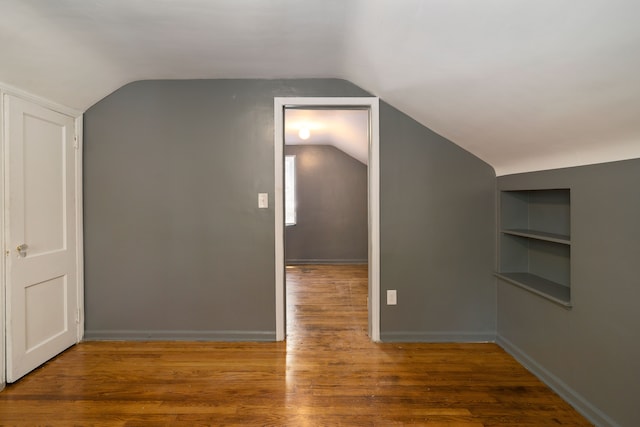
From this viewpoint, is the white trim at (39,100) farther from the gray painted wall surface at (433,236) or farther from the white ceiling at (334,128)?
the gray painted wall surface at (433,236)

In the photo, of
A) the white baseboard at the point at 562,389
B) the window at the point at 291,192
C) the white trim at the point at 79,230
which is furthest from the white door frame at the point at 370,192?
the window at the point at 291,192

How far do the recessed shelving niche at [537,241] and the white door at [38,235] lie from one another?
324 cm

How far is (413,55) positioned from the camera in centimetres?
195

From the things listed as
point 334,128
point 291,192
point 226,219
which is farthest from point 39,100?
point 291,192

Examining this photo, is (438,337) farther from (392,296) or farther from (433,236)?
(433,236)

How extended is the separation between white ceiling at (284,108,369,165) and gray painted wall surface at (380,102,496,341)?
1059 mm

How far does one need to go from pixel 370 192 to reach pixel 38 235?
2342mm

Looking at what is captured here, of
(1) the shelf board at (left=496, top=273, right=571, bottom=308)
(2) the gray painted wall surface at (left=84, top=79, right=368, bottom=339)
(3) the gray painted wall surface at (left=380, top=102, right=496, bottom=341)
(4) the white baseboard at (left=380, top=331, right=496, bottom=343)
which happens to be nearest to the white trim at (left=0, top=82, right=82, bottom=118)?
(2) the gray painted wall surface at (left=84, top=79, right=368, bottom=339)

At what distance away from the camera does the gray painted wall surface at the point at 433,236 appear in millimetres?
2797

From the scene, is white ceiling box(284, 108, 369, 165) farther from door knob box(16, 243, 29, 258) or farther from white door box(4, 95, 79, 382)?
door knob box(16, 243, 29, 258)

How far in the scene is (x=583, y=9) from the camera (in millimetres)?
1146

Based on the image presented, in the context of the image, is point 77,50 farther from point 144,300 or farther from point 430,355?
point 430,355

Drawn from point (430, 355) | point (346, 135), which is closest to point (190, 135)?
point (430, 355)

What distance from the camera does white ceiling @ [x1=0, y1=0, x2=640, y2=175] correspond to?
1324 millimetres
